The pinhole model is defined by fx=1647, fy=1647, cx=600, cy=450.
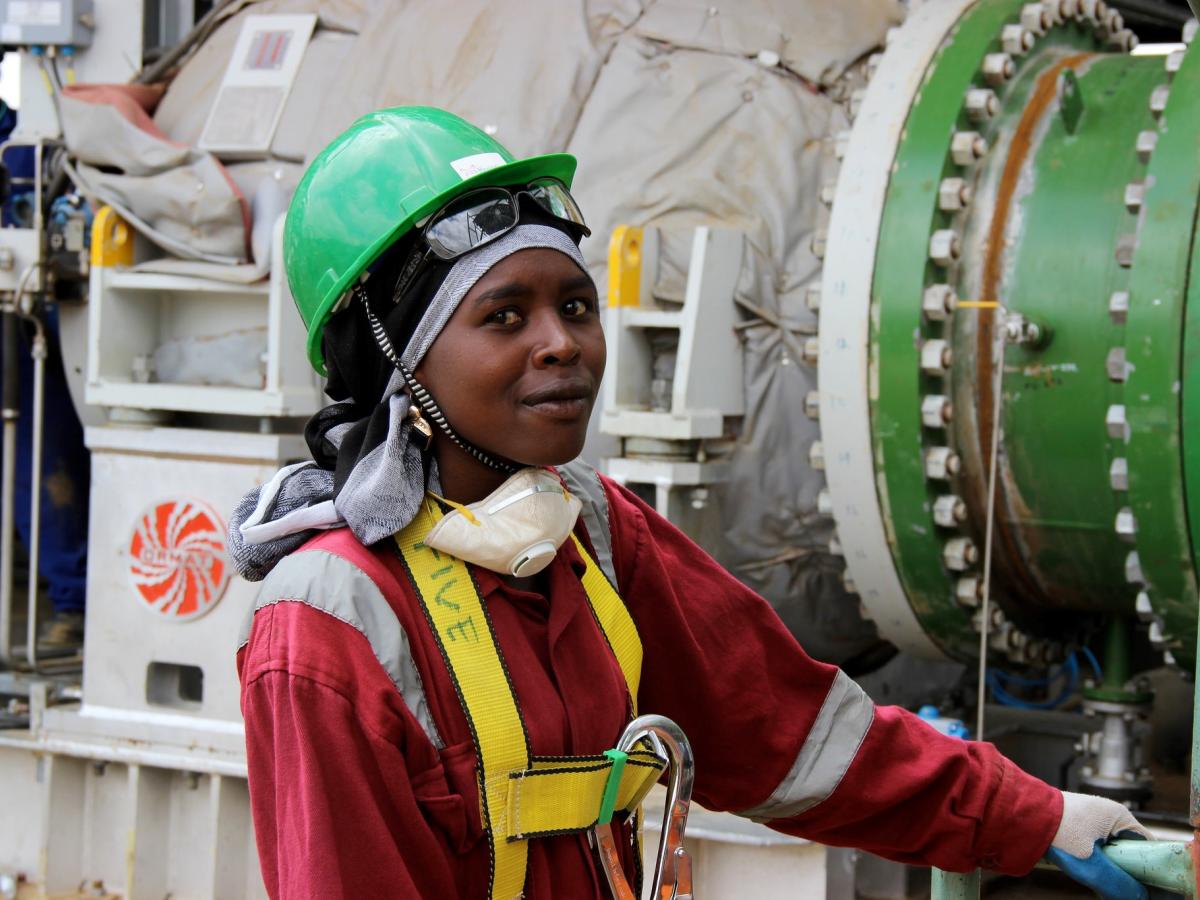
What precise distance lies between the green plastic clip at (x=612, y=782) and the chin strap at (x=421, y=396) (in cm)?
29

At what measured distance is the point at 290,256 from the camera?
1.61 m

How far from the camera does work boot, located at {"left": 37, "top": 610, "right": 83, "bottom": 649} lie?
15.5ft

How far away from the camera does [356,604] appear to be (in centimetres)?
142

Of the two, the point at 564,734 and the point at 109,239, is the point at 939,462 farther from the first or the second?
the point at 109,239

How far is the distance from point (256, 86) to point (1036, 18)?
1.94 m

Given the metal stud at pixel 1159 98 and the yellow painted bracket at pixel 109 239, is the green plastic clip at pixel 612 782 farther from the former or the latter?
the yellow painted bracket at pixel 109 239

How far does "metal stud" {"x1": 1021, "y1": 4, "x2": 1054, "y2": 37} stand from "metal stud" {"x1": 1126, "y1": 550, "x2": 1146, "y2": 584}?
112 centimetres

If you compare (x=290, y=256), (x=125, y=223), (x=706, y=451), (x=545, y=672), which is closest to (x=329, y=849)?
(x=545, y=672)

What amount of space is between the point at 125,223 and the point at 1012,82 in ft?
6.73

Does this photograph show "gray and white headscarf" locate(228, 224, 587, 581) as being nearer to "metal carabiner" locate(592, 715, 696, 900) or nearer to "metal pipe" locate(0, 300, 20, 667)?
"metal carabiner" locate(592, 715, 696, 900)

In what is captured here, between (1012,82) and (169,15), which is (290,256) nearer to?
(1012,82)

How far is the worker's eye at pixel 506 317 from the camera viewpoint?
5.02 feet

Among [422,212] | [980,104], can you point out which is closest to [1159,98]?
[980,104]

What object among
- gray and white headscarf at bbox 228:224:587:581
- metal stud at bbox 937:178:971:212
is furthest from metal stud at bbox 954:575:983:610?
gray and white headscarf at bbox 228:224:587:581
